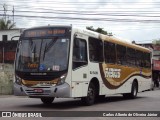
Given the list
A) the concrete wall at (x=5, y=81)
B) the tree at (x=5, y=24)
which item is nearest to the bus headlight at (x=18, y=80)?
the concrete wall at (x=5, y=81)

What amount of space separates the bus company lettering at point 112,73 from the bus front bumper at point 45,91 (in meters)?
3.97

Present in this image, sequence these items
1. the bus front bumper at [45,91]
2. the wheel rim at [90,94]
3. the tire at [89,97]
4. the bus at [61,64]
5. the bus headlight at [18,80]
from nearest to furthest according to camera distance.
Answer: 1. the bus front bumper at [45,91]
2. the bus at [61,64]
3. the bus headlight at [18,80]
4. the tire at [89,97]
5. the wheel rim at [90,94]

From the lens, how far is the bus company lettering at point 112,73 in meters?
18.9

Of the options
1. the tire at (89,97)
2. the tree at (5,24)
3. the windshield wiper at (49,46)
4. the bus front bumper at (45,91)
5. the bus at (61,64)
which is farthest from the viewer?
the tree at (5,24)

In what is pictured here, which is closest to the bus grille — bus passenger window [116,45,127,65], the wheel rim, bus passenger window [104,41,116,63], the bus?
the bus

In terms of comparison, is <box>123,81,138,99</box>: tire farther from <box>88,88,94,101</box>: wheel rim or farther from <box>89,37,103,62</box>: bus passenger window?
<box>88,88,94,101</box>: wheel rim

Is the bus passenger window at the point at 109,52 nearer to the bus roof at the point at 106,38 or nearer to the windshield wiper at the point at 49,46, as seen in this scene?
the bus roof at the point at 106,38

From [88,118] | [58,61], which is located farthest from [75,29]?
[88,118]

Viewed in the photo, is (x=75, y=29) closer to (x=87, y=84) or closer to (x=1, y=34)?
(x=87, y=84)

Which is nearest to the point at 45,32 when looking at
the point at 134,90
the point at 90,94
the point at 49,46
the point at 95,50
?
the point at 49,46

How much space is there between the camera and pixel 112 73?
19641 millimetres

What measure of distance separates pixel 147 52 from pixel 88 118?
1421 cm

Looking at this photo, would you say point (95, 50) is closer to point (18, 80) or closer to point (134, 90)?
point (18, 80)

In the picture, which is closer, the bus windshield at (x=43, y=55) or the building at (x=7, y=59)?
the bus windshield at (x=43, y=55)
